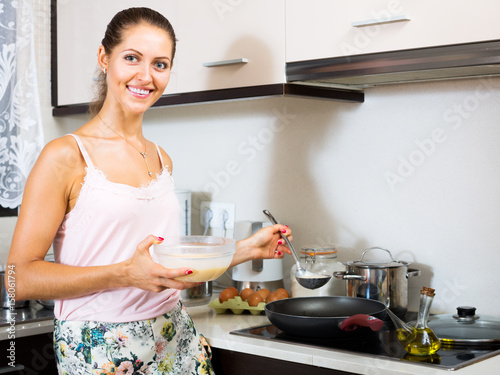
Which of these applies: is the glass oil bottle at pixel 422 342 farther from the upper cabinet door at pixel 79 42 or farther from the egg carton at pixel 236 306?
the upper cabinet door at pixel 79 42

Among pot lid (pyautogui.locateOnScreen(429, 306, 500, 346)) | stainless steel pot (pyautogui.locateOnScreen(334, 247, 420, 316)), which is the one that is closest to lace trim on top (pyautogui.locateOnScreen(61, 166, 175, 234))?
stainless steel pot (pyautogui.locateOnScreen(334, 247, 420, 316))

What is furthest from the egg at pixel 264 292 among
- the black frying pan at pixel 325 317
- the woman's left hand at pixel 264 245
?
the woman's left hand at pixel 264 245

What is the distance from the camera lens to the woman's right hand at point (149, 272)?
49.5 inches

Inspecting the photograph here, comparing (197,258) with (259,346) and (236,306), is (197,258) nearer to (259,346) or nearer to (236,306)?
(259,346)

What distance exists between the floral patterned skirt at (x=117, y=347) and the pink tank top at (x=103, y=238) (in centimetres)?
2

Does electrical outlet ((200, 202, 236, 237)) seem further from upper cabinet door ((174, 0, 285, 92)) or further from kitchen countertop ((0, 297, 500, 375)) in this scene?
upper cabinet door ((174, 0, 285, 92))

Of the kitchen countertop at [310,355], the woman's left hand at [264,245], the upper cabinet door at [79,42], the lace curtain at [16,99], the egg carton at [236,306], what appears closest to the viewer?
the kitchen countertop at [310,355]

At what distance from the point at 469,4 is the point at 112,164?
0.88 meters

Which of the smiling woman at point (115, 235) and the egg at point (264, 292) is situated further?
the egg at point (264, 292)

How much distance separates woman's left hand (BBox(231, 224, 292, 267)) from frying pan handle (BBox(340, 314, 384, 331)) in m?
0.23

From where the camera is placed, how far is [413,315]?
186cm

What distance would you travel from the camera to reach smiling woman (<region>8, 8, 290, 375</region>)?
1342 millimetres

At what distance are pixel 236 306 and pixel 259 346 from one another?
39 cm

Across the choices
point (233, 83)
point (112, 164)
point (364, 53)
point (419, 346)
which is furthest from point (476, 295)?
point (112, 164)
